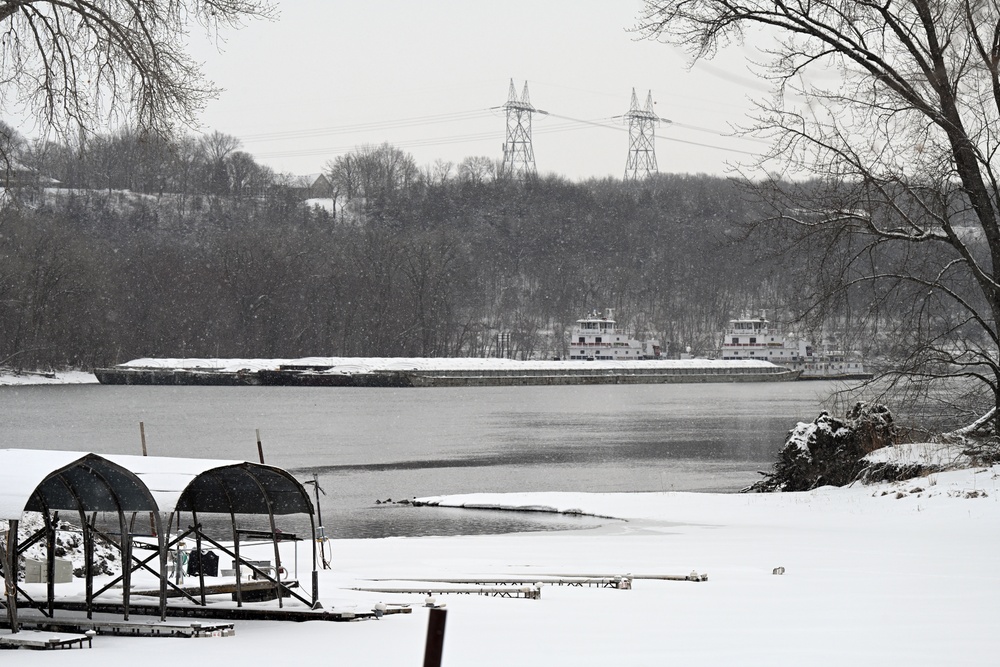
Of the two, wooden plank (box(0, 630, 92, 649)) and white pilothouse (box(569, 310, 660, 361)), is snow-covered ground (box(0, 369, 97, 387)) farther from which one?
wooden plank (box(0, 630, 92, 649))

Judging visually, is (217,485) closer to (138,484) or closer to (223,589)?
(223,589)

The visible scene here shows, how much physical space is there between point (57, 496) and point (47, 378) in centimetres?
12021

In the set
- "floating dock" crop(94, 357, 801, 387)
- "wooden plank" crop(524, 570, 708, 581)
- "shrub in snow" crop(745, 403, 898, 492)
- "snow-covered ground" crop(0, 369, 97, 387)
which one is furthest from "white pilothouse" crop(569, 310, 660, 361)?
"wooden plank" crop(524, 570, 708, 581)

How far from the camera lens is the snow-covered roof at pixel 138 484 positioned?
12.4m

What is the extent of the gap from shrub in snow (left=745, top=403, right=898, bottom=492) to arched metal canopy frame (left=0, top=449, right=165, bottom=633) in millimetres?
18273

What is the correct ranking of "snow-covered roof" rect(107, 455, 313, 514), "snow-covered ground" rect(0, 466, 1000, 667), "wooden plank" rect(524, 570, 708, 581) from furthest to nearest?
"wooden plank" rect(524, 570, 708, 581) < "snow-covered roof" rect(107, 455, 313, 514) < "snow-covered ground" rect(0, 466, 1000, 667)

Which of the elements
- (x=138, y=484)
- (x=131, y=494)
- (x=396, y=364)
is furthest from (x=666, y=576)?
(x=396, y=364)

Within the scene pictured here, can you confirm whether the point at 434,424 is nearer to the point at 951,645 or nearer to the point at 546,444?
the point at 546,444

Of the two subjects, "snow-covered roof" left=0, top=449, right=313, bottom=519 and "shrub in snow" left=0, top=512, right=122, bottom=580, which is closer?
"snow-covered roof" left=0, top=449, right=313, bottom=519

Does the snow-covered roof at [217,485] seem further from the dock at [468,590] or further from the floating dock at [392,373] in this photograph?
the floating dock at [392,373]

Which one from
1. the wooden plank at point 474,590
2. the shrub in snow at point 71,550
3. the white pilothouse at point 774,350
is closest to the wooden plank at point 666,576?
the wooden plank at point 474,590

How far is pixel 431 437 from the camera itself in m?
67.1

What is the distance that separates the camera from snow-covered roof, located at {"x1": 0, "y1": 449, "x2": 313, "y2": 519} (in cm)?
1244

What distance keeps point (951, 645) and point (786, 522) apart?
13331 millimetres
